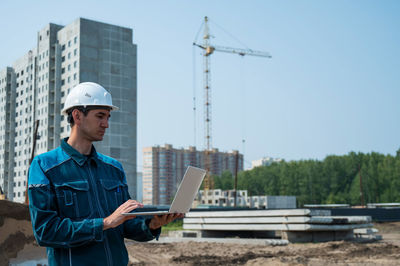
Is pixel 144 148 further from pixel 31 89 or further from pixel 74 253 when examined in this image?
pixel 74 253

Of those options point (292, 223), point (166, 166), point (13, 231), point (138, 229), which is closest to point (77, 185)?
point (138, 229)

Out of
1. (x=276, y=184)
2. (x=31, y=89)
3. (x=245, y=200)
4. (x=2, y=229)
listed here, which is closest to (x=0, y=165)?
(x=31, y=89)

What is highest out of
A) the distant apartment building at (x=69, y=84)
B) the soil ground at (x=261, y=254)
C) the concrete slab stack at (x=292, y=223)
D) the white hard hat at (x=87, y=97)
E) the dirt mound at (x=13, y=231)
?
the distant apartment building at (x=69, y=84)

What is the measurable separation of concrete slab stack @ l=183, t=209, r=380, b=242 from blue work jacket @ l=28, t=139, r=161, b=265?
11.8 m

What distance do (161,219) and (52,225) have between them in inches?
25.1

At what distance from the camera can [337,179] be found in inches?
2911

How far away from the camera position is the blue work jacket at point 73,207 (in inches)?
89.4

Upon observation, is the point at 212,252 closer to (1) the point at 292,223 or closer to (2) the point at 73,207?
(1) the point at 292,223

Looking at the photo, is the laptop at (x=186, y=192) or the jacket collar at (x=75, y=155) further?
the jacket collar at (x=75, y=155)

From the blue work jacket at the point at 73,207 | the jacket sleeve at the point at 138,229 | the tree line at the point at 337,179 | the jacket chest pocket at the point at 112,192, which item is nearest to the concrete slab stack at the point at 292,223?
the jacket sleeve at the point at 138,229

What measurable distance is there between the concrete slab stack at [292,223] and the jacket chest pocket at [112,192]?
11574 millimetres

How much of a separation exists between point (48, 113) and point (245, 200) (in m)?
34.5

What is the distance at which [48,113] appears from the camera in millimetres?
63000

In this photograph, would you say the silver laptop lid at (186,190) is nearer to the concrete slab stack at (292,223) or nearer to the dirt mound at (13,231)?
the dirt mound at (13,231)
